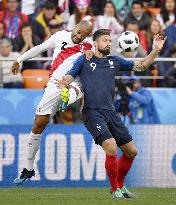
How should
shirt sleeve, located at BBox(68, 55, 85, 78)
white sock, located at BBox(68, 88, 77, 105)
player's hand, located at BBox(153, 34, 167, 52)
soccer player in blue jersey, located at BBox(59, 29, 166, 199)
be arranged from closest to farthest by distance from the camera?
soccer player in blue jersey, located at BBox(59, 29, 166, 199) → shirt sleeve, located at BBox(68, 55, 85, 78) → player's hand, located at BBox(153, 34, 167, 52) → white sock, located at BBox(68, 88, 77, 105)

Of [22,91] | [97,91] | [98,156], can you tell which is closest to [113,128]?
[97,91]

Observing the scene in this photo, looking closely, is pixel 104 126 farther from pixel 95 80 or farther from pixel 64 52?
pixel 64 52

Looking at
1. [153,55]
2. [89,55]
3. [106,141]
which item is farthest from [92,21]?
[106,141]

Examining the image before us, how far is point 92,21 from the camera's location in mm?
19781

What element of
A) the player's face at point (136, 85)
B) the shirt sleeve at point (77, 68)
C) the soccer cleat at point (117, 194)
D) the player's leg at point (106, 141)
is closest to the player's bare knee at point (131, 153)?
the player's leg at point (106, 141)

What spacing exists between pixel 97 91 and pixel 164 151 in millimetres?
4552

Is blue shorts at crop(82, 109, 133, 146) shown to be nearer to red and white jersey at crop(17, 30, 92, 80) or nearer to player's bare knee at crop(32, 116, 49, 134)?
player's bare knee at crop(32, 116, 49, 134)

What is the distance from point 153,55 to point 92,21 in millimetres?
7036

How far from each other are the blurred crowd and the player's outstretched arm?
5.95m

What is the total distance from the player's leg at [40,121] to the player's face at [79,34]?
817 millimetres

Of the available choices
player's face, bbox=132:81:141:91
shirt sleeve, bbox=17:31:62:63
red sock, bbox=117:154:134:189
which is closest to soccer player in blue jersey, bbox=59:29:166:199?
red sock, bbox=117:154:134:189

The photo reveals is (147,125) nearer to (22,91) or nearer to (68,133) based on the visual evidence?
(68,133)

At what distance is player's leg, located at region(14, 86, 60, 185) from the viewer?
47.9 ft

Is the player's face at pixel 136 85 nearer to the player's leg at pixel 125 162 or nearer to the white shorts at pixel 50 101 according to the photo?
the white shorts at pixel 50 101
